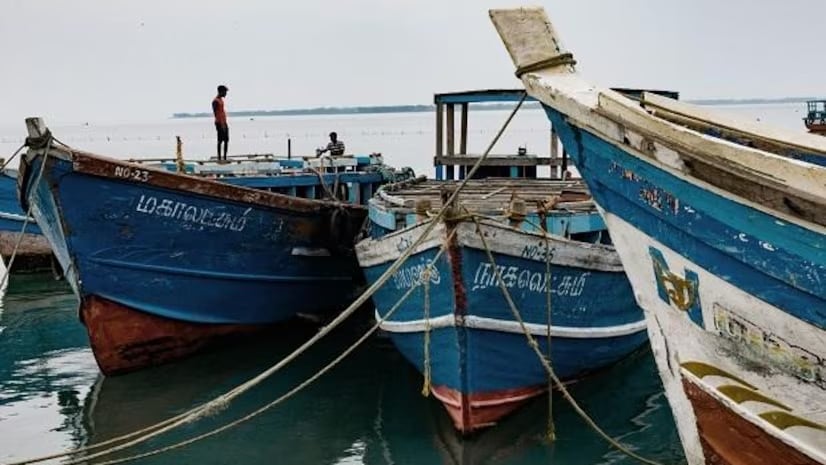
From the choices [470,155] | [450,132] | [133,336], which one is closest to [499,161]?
[470,155]

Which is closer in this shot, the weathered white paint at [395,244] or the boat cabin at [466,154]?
the weathered white paint at [395,244]

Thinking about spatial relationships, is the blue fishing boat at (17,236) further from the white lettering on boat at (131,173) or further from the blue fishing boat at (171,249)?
the white lettering on boat at (131,173)

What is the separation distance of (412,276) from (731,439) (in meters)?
3.75

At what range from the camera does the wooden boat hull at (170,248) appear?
959cm

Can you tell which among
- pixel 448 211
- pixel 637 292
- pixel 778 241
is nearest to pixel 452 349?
pixel 448 211

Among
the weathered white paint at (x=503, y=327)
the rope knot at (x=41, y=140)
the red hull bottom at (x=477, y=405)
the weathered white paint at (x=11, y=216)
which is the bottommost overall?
the red hull bottom at (x=477, y=405)

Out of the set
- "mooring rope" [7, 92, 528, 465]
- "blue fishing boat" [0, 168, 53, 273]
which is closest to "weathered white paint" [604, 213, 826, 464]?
"mooring rope" [7, 92, 528, 465]

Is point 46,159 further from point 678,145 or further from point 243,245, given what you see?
point 678,145

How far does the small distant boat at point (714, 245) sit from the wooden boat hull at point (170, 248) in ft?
18.8

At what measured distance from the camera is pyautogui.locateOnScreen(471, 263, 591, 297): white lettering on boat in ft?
24.5

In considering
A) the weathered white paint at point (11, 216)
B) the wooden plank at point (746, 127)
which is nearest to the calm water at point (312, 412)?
the wooden plank at point (746, 127)

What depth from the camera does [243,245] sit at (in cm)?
1086

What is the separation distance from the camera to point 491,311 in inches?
301

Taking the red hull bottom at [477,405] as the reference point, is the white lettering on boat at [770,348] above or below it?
above
